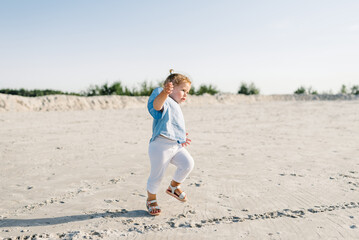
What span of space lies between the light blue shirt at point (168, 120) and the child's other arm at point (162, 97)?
0.32ft

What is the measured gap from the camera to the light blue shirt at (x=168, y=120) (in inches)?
115

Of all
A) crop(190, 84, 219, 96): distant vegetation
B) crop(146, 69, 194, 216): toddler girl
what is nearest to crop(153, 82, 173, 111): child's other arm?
crop(146, 69, 194, 216): toddler girl

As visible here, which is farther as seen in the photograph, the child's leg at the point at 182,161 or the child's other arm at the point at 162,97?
the child's leg at the point at 182,161

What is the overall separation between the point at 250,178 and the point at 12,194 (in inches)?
111

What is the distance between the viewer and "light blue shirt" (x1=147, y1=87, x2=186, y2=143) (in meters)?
2.91

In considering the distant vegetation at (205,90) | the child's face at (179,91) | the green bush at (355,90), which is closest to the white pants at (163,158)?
the child's face at (179,91)

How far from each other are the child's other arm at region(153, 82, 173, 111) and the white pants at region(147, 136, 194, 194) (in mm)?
328

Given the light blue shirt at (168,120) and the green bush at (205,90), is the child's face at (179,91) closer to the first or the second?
the light blue shirt at (168,120)

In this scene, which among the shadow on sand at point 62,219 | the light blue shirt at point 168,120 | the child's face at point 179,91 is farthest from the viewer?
the child's face at point 179,91

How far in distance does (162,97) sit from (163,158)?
59 centimetres

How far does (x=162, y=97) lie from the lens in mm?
2750

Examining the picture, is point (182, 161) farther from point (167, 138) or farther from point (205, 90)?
point (205, 90)

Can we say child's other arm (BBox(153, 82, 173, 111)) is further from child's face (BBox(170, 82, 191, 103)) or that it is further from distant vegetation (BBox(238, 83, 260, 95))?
distant vegetation (BBox(238, 83, 260, 95))

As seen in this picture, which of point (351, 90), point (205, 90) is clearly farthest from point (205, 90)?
point (351, 90)
